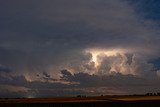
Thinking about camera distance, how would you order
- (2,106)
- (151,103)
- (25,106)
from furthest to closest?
(2,106)
(25,106)
(151,103)

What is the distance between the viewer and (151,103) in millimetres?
91375

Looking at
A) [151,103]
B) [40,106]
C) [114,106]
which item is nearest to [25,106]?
[40,106]

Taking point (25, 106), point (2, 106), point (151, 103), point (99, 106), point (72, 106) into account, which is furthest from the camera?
point (2, 106)

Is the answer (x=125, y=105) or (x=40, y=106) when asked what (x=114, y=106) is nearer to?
(x=125, y=105)

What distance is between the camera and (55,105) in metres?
108

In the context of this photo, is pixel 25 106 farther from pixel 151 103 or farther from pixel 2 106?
pixel 151 103

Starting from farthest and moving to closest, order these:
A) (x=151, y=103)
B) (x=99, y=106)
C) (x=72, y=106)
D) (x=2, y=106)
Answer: (x=2, y=106) → (x=72, y=106) → (x=99, y=106) → (x=151, y=103)

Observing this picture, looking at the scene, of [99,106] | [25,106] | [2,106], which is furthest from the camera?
[2,106]

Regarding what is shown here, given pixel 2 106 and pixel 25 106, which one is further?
pixel 2 106

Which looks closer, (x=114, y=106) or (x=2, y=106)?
(x=114, y=106)

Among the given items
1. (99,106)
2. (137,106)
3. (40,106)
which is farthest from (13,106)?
(137,106)

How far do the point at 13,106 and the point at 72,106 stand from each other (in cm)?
2396

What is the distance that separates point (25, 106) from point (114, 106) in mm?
30969

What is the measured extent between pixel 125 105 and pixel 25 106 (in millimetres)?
33737
